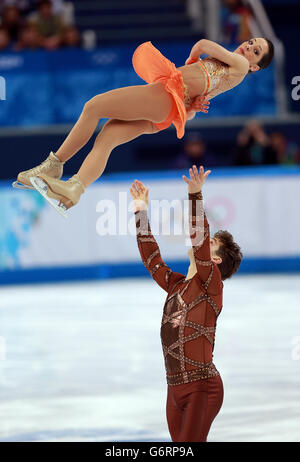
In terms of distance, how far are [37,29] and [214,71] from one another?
962 cm

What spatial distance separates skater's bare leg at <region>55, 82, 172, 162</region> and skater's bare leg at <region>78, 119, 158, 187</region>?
82 millimetres

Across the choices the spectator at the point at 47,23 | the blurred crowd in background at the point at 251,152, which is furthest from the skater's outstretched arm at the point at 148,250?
the spectator at the point at 47,23

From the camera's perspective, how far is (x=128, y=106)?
3963mm

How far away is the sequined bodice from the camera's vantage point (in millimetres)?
4254

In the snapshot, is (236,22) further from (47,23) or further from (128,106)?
(128,106)

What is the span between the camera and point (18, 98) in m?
12.2

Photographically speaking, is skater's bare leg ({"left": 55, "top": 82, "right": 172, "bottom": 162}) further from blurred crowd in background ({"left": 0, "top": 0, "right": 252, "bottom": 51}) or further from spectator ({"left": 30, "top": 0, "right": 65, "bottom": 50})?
spectator ({"left": 30, "top": 0, "right": 65, "bottom": 50})

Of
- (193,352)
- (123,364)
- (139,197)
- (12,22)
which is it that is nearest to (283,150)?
(12,22)

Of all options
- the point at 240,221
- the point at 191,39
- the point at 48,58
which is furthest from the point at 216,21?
the point at 240,221

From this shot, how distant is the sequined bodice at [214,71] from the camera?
425 centimetres

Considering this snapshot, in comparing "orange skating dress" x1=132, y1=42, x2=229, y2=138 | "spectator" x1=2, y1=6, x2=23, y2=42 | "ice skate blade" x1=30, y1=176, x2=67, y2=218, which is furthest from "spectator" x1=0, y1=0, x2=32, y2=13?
"ice skate blade" x1=30, y1=176, x2=67, y2=218

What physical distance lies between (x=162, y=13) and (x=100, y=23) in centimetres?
125

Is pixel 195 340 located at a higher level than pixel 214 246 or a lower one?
lower
